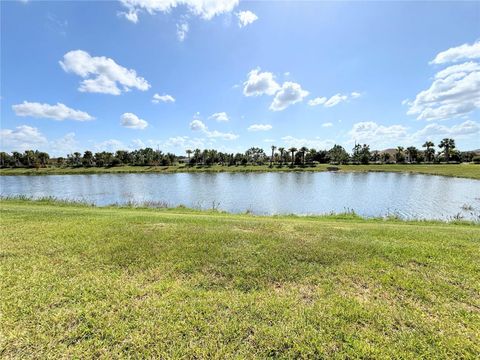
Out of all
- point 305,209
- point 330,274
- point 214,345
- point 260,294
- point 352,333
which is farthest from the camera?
point 305,209

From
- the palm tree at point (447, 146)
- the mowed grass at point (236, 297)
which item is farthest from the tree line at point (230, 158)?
the mowed grass at point (236, 297)

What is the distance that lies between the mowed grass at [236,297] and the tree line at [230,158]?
3278 inches

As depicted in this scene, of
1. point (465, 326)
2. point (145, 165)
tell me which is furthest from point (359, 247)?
point (145, 165)

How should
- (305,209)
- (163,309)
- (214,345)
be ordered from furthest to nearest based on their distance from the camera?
1. (305,209)
2. (163,309)
3. (214,345)

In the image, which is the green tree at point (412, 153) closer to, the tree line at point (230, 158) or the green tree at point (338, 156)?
the tree line at point (230, 158)

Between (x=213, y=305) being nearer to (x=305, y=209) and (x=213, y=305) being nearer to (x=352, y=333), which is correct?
(x=352, y=333)

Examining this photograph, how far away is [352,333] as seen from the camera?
3.12 m

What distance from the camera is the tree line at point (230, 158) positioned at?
8806cm

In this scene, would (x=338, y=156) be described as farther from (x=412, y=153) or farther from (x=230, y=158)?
(x=230, y=158)

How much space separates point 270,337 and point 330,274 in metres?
2.03

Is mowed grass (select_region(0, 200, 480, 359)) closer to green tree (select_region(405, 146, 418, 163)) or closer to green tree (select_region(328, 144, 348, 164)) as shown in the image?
green tree (select_region(328, 144, 348, 164))

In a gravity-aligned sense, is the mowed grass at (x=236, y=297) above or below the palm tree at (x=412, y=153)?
below

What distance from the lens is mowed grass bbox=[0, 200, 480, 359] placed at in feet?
9.63

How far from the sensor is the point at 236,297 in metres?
3.84
